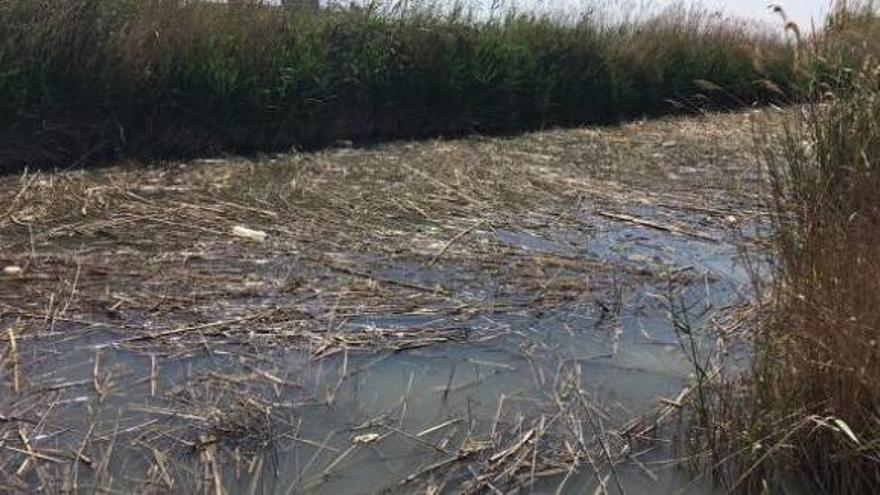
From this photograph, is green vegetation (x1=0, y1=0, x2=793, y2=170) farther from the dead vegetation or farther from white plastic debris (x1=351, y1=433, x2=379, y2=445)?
white plastic debris (x1=351, y1=433, x2=379, y2=445)

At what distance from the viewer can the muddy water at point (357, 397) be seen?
2.91 m

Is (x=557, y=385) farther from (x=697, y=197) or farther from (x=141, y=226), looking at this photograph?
(x=697, y=197)

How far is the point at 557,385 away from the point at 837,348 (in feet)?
3.65

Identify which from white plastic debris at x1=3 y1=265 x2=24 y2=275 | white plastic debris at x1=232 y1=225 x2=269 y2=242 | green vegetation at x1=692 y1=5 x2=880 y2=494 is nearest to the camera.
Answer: green vegetation at x1=692 y1=5 x2=880 y2=494

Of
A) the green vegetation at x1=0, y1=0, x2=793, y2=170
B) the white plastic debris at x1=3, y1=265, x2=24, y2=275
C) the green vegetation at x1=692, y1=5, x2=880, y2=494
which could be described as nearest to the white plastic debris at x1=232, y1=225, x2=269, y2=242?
the white plastic debris at x1=3, y1=265, x2=24, y2=275

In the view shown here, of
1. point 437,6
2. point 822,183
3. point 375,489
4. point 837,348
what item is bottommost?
point 375,489

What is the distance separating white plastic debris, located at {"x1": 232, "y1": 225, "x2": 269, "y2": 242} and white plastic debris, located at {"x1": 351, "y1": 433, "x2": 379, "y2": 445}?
7.18 feet

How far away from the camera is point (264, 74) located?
8078mm

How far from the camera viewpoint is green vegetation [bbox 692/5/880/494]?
9.01ft

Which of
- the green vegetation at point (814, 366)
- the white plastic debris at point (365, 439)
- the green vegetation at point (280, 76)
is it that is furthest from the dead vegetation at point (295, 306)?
the green vegetation at point (280, 76)

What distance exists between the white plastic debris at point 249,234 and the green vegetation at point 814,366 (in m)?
2.73

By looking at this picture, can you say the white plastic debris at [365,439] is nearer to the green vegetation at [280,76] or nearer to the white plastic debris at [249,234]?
the white plastic debris at [249,234]

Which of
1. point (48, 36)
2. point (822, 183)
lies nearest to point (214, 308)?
point (822, 183)

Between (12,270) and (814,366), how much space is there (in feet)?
10.9
